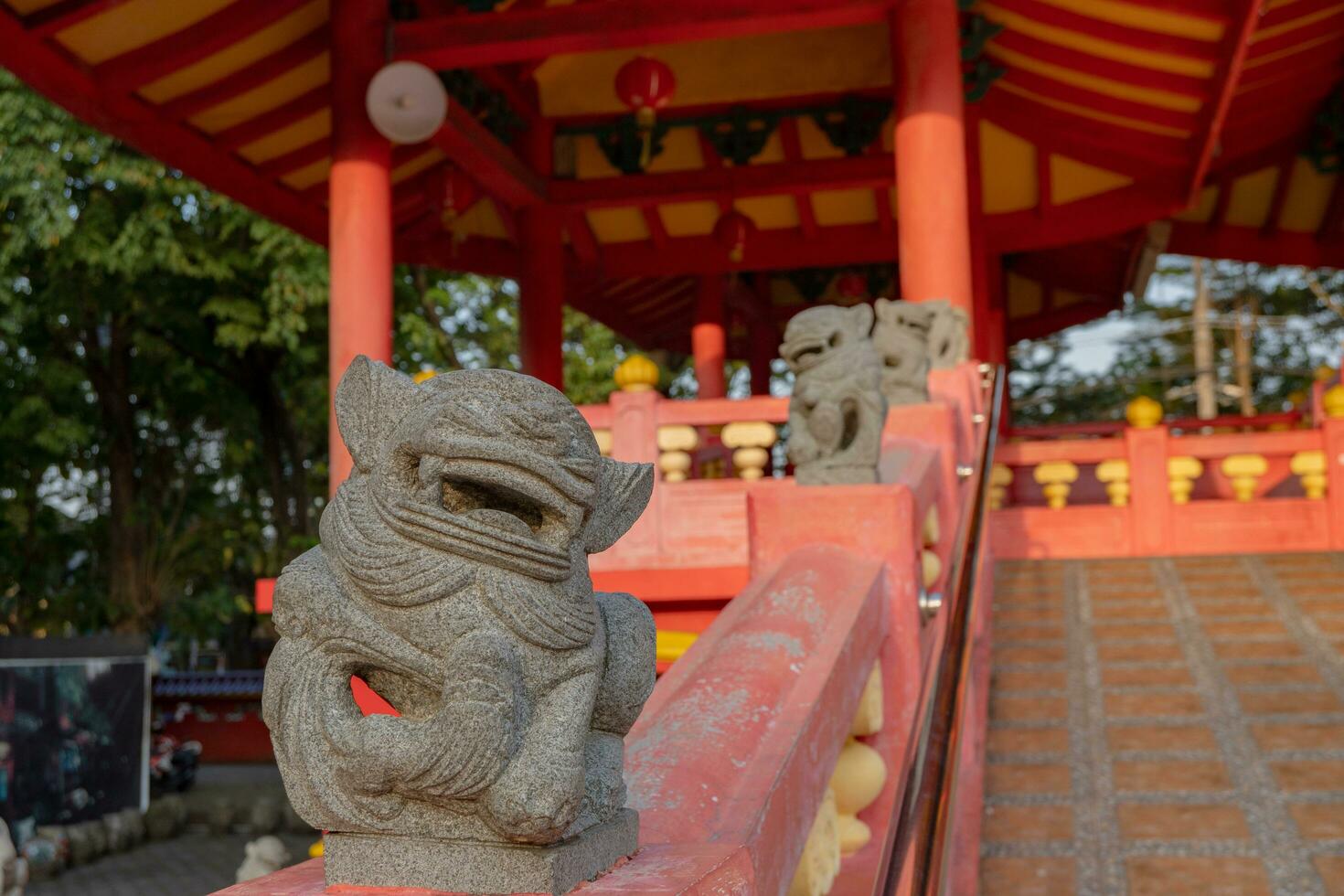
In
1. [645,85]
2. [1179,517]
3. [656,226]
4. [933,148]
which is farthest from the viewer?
[656,226]

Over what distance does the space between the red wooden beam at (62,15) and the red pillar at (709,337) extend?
7.35m

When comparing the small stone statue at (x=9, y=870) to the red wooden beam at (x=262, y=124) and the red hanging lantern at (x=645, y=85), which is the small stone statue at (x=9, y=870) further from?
the red hanging lantern at (x=645, y=85)

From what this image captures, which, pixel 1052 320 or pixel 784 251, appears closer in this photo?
pixel 784 251

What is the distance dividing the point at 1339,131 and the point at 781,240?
4773 millimetres

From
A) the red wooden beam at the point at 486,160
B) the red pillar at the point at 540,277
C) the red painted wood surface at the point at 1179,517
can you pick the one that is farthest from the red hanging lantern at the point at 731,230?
the red painted wood surface at the point at 1179,517

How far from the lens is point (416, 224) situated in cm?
1116

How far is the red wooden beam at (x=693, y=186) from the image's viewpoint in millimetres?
10320

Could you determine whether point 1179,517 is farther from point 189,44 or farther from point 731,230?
point 189,44

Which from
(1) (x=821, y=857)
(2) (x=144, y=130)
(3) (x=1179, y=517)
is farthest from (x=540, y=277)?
(1) (x=821, y=857)

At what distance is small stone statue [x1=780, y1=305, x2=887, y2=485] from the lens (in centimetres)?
356

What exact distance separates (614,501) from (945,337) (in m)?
4.79

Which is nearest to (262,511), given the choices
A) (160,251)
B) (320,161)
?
(160,251)

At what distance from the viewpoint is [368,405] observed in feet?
4.86

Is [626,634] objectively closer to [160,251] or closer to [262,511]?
[160,251]
